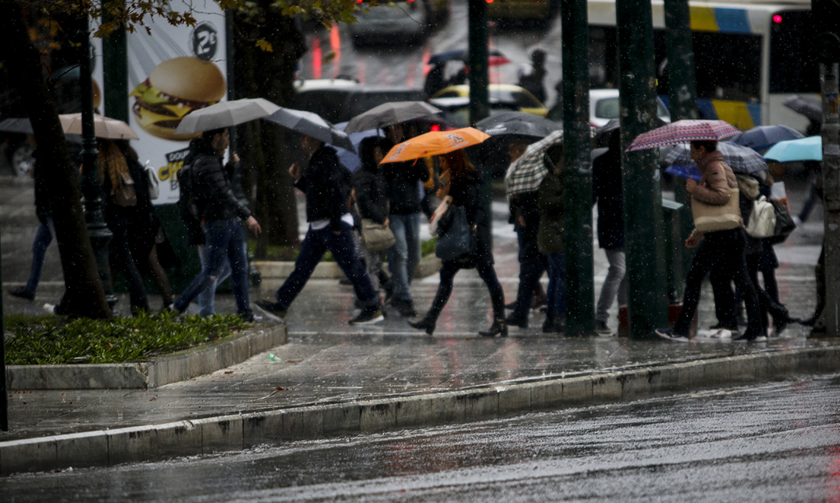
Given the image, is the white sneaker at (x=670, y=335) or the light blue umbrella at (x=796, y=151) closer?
the white sneaker at (x=670, y=335)

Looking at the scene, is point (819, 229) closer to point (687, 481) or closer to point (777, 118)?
point (777, 118)

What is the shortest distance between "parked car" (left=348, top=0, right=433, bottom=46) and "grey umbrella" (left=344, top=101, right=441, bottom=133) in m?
19.6

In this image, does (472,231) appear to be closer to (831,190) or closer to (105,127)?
(831,190)

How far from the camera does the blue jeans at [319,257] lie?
1003 cm

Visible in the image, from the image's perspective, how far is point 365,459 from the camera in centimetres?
553

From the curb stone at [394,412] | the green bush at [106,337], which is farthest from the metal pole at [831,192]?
the green bush at [106,337]

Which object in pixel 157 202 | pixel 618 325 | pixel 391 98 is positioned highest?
pixel 391 98

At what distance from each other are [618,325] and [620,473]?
15.6 ft

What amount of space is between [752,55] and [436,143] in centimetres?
1616

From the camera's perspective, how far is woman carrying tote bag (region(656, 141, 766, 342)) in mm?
8602

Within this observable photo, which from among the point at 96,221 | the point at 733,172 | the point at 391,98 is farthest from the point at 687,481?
the point at 391,98

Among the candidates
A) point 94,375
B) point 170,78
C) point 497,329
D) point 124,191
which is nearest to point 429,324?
point 497,329

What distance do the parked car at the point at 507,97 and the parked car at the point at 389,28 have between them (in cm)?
731

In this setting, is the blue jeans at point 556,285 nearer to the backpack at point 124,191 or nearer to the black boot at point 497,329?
the black boot at point 497,329
